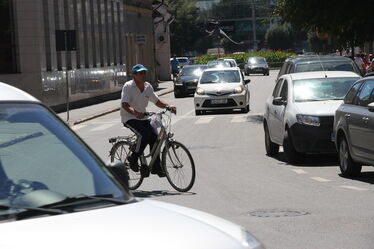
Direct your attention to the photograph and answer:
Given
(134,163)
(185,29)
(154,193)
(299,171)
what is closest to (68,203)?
(154,193)

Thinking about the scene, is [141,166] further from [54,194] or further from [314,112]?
[54,194]

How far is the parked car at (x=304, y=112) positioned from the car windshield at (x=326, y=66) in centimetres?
461

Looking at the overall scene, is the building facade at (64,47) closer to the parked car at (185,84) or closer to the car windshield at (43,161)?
the parked car at (185,84)

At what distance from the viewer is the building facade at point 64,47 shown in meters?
40.4

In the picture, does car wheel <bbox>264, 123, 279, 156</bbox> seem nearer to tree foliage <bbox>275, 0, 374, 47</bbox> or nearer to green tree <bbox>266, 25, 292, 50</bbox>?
tree foliage <bbox>275, 0, 374, 47</bbox>

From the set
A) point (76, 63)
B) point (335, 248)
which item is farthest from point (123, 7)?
point (335, 248)

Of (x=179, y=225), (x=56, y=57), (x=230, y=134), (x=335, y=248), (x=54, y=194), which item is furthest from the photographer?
(x=56, y=57)

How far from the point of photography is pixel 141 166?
46.5 feet

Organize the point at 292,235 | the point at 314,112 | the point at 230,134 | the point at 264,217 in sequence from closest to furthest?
the point at 292,235 < the point at 264,217 < the point at 314,112 < the point at 230,134

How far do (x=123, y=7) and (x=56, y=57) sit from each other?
1897cm

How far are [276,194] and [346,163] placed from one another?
245 cm

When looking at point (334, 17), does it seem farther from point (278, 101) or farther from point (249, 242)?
point (249, 242)

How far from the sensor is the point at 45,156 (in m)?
5.20

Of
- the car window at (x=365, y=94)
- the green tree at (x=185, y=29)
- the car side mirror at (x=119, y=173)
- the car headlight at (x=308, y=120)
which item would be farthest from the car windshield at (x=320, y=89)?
the green tree at (x=185, y=29)
